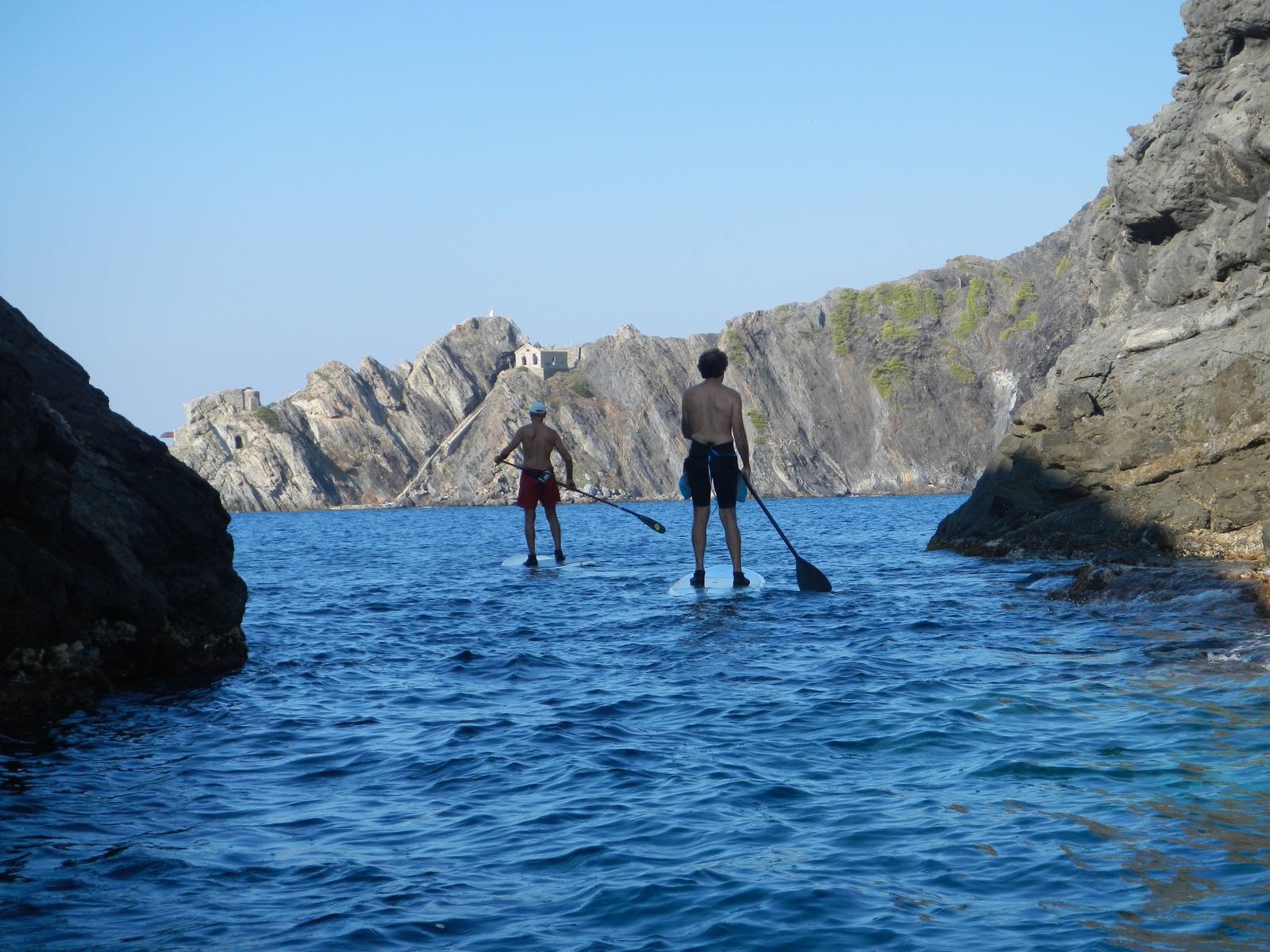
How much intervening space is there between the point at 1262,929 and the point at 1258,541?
42.9 feet

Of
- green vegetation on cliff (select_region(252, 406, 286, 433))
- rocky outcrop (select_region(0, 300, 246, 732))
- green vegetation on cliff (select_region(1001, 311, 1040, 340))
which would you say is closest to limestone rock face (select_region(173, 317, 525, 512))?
green vegetation on cliff (select_region(252, 406, 286, 433))

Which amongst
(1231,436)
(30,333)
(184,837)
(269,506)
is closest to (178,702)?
(184,837)

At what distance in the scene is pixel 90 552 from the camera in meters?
9.39

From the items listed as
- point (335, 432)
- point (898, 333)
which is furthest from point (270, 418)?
point (898, 333)

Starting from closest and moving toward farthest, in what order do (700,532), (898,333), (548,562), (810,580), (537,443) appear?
(700,532)
(810,580)
(537,443)
(548,562)
(898,333)

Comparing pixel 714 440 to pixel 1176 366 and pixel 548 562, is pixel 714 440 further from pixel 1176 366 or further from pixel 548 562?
pixel 1176 366

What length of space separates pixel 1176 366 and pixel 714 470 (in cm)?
998

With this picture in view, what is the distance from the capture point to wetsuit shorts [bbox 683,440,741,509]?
14.8 meters

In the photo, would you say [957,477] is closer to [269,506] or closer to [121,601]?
[269,506]

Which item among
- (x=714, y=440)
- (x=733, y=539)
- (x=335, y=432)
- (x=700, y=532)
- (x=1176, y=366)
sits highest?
(x=335, y=432)

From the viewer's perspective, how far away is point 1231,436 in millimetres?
17578

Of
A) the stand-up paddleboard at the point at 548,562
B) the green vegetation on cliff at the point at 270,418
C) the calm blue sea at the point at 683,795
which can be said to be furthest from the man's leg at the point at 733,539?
the green vegetation on cliff at the point at 270,418

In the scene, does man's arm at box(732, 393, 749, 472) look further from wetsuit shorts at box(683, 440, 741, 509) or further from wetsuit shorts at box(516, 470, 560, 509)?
wetsuit shorts at box(516, 470, 560, 509)

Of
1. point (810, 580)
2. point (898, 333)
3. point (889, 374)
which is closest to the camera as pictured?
point (810, 580)
